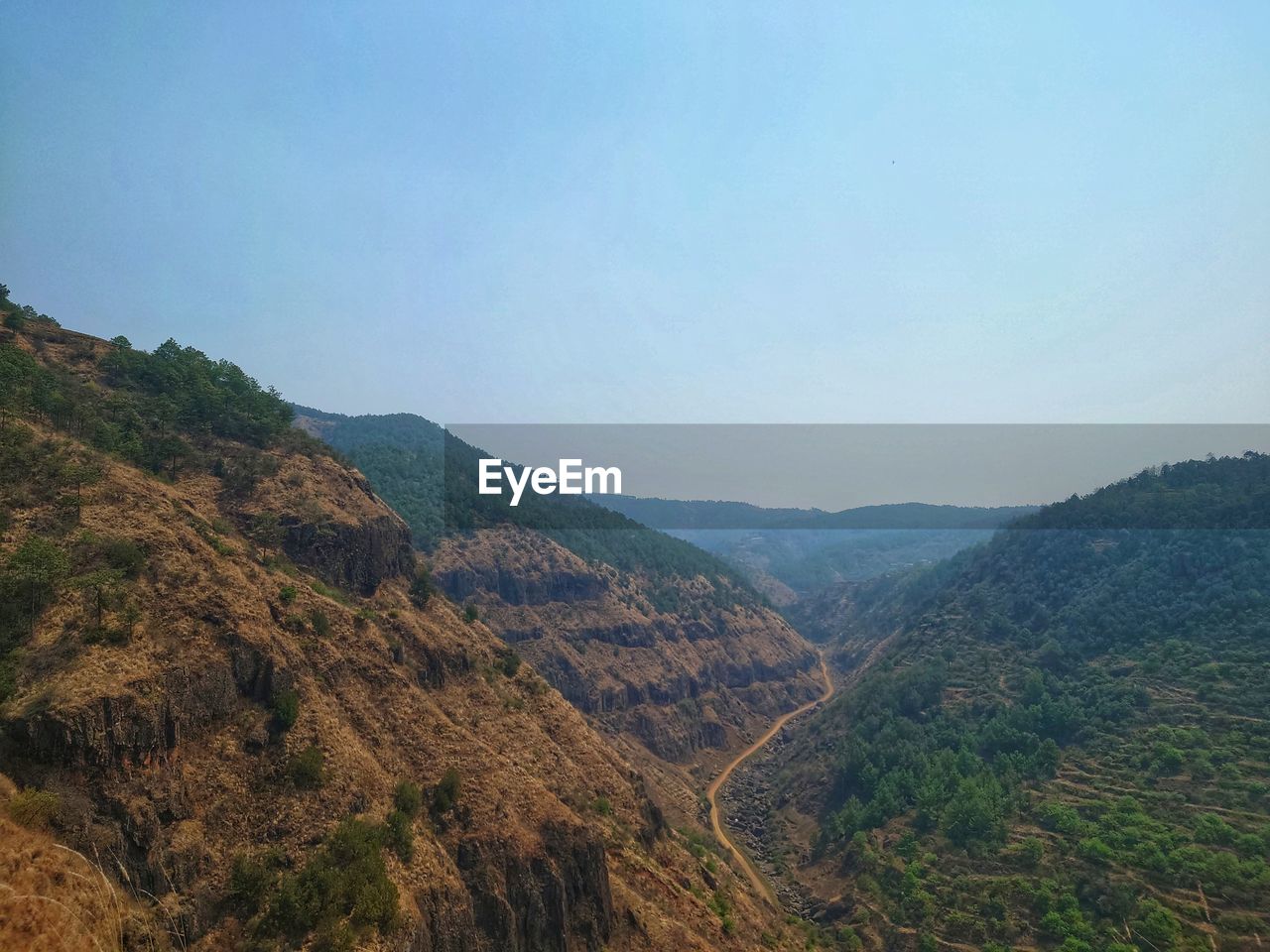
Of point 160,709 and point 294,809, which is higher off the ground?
point 160,709

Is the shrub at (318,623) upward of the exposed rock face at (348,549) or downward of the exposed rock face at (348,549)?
downward

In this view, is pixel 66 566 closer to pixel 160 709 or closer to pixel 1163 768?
pixel 160 709

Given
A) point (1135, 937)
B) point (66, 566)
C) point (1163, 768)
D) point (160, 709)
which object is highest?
point (66, 566)

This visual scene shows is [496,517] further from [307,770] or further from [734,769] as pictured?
[307,770]

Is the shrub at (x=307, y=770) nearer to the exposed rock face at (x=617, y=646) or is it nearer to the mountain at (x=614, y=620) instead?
the mountain at (x=614, y=620)

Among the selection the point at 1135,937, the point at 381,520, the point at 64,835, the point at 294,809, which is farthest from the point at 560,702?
the point at 1135,937

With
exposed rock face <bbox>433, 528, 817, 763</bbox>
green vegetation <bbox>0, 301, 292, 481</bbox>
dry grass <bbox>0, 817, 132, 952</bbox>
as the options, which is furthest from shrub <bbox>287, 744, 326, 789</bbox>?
exposed rock face <bbox>433, 528, 817, 763</bbox>

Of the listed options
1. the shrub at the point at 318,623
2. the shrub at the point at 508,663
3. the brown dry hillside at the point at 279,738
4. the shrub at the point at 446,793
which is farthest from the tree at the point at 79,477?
the shrub at the point at 508,663

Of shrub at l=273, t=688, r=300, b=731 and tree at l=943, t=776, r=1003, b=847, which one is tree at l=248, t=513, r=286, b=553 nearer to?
shrub at l=273, t=688, r=300, b=731

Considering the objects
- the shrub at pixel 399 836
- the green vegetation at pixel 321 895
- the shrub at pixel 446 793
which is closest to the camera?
the green vegetation at pixel 321 895
